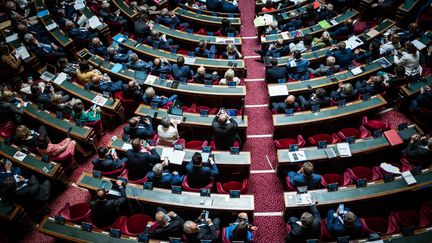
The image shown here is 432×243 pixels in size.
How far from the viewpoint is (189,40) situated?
10781mm

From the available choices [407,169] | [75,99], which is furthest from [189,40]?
[407,169]

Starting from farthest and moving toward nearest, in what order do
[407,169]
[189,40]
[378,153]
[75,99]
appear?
1. [189,40]
2. [75,99]
3. [378,153]
4. [407,169]

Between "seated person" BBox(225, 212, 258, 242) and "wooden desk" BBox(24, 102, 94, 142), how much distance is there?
4.22 metres

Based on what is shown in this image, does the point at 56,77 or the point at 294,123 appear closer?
the point at 294,123

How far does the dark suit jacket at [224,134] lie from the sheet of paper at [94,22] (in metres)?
5.77

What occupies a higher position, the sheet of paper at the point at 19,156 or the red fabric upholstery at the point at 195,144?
the red fabric upholstery at the point at 195,144

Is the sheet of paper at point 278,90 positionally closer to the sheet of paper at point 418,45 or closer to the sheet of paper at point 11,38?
the sheet of paper at point 418,45

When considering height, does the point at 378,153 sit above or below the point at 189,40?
below

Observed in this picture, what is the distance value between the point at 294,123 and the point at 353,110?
1.44 metres

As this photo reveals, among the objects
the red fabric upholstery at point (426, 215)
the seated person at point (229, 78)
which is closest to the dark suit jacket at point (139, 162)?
the seated person at point (229, 78)

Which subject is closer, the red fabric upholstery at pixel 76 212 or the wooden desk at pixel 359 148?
the red fabric upholstery at pixel 76 212

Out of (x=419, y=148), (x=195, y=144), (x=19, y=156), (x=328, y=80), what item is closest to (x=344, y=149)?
(x=419, y=148)

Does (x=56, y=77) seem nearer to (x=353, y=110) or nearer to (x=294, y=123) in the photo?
(x=294, y=123)

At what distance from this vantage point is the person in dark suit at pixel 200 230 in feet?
19.4
